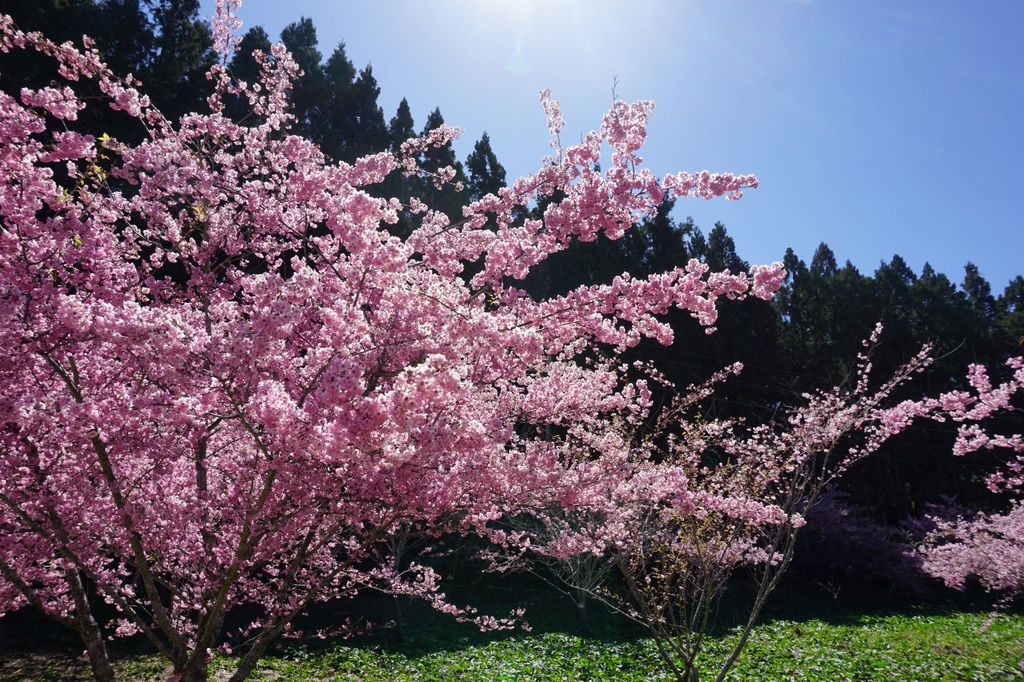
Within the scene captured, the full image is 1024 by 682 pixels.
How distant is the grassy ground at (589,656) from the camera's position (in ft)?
28.0

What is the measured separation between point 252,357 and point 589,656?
983cm

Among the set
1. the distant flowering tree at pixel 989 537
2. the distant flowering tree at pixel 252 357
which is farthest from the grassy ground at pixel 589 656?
the distant flowering tree at pixel 252 357

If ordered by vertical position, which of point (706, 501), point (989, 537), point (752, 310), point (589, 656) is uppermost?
point (752, 310)

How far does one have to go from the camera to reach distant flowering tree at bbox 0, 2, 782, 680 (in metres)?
2.70

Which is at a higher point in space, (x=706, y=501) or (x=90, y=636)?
(x=706, y=501)

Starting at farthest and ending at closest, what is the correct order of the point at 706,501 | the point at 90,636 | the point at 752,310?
the point at 752,310, the point at 706,501, the point at 90,636

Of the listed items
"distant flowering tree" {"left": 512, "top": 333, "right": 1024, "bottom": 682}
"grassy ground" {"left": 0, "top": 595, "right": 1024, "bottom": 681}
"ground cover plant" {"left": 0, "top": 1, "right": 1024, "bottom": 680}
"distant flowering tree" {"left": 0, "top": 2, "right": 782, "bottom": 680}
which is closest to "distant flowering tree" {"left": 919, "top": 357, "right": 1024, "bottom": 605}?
"distant flowering tree" {"left": 512, "top": 333, "right": 1024, "bottom": 682}

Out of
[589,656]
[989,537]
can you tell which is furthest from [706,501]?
[989,537]

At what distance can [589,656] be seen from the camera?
34.1 feet

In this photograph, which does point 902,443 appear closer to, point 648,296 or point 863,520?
point 863,520

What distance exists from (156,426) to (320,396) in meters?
1.59

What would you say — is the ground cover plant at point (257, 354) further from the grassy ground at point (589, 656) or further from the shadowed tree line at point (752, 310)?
the shadowed tree line at point (752, 310)

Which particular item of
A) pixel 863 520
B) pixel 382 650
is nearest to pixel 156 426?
pixel 382 650

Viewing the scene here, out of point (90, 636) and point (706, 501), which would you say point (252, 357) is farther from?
point (706, 501)
